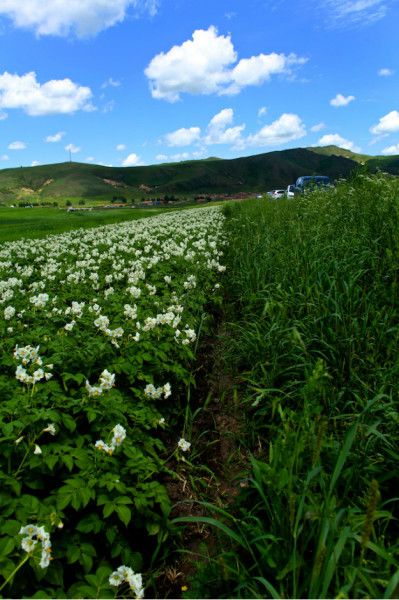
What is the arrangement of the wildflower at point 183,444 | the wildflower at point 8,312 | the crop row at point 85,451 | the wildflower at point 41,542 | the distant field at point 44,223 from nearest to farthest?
1. the wildflower at point 41,542
2. the crop row at point 85,451
3. the wildflower at point 183,444
4. the wildflower at point 8,312
5. the distant field at point 44,223

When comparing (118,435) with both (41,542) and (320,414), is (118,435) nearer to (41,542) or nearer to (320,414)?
(41,542)

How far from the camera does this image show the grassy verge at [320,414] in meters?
2.07

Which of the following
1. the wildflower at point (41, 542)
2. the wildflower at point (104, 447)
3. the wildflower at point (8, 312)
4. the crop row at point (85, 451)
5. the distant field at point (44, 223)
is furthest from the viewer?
the distant field at point (44, 223)

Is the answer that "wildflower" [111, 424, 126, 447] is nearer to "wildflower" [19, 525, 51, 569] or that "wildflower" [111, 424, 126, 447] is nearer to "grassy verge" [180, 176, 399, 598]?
"grassy verge" [180, 176, 399, 598]

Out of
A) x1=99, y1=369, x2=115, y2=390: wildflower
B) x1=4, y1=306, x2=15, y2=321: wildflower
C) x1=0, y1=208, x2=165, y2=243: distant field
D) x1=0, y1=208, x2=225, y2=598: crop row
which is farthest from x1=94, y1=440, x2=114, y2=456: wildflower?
x1=0, y1=208, x2=165, y2=243: distant field

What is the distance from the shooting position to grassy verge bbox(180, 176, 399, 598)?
207cm

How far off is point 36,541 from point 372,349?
336 centimetres

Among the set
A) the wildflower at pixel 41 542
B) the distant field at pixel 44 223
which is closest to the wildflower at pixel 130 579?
the wildflower at pixel 41 542

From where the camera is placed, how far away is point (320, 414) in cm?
331

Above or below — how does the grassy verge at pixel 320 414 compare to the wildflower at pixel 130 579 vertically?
above

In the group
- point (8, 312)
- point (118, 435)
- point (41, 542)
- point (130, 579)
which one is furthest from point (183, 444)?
point (8, 312)

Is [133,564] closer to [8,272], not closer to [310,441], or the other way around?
[310,441]

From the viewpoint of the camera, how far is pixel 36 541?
6.74ft

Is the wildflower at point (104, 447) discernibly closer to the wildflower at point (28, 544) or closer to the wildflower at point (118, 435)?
the wildflower at point (118, 435)
